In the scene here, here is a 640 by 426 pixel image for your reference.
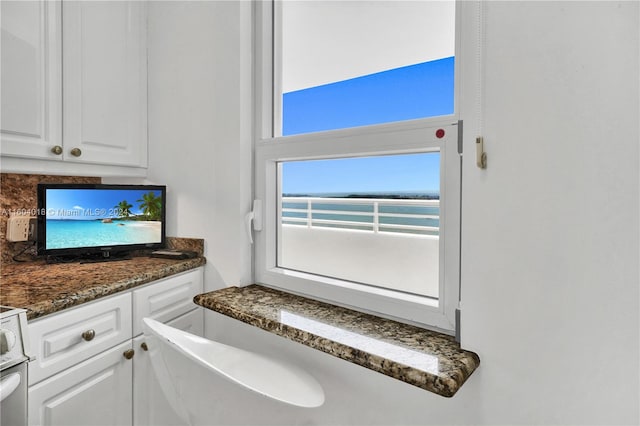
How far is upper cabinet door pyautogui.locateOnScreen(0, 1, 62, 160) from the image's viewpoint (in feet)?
3.86

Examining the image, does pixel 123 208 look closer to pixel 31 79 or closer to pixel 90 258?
pixel 90 258

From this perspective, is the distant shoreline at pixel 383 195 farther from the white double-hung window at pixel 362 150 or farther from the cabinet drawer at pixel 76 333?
the cabinet drawer at pixel 76 333

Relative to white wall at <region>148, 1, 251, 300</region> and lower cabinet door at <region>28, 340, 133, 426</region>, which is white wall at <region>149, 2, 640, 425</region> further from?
white wall at <region>148, 1, 251, 300</region>

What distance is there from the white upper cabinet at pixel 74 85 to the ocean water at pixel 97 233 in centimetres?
24

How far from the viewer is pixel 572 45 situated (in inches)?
27.6

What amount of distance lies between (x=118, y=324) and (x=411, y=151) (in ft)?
3.77

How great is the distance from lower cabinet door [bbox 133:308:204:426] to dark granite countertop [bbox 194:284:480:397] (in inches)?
11.1

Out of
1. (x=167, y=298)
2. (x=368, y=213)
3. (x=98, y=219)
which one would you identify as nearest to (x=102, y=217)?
(x=98, y=219)

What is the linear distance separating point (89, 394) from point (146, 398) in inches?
9.3

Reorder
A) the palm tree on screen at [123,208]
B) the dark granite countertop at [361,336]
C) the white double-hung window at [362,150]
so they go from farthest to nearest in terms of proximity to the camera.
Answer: the palm tree on screen at [123,208]
the white double-hung window at [362,150]
the dark granite countertop at [361,336]

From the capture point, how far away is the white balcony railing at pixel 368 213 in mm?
1077

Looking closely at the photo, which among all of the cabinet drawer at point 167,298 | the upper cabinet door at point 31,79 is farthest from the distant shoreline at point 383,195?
the upper cabinet door at point 31,79

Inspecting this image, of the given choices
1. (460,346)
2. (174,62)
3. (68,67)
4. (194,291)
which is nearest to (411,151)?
(460,346)

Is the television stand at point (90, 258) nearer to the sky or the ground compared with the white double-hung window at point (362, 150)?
nearer to the ground
